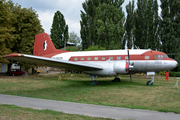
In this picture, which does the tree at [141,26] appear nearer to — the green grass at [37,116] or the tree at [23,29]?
the tree at [23,29]

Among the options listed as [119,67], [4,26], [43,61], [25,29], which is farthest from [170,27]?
[4,26]

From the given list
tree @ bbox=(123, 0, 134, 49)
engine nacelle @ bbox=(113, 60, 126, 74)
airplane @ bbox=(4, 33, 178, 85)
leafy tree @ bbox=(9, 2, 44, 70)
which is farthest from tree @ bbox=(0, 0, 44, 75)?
tree @ bbox=(123, 0, 134, 49)

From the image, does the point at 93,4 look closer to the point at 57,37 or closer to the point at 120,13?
the point at 120,13

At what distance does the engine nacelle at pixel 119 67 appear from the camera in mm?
16328

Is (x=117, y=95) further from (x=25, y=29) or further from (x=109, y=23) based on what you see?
(x=25, y=29)

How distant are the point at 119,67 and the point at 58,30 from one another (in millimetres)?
49652

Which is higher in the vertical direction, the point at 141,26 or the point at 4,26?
the point at 141,26

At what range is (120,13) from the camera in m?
35.4

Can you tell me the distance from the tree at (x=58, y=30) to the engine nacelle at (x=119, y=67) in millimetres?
47253

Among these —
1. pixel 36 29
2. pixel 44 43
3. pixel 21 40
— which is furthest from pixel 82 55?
pixel 21 40

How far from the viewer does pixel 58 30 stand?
6172cm

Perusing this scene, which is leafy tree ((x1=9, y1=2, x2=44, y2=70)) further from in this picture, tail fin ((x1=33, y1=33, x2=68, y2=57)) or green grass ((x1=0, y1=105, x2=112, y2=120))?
green grass ((x1=0, y1=105, x2=112, y2=120))

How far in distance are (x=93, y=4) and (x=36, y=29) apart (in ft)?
60.0

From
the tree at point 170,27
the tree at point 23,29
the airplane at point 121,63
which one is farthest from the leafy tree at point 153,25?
the tree at point 23,29
